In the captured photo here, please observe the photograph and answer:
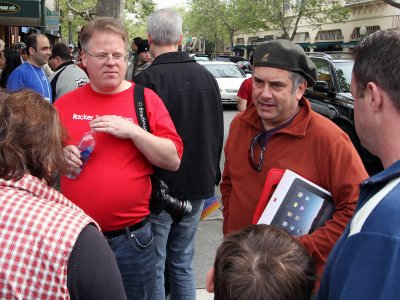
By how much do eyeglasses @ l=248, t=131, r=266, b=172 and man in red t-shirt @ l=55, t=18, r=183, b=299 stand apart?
41cm

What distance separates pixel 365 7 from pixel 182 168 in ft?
127

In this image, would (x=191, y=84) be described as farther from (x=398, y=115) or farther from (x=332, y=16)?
(x=332, y=16)

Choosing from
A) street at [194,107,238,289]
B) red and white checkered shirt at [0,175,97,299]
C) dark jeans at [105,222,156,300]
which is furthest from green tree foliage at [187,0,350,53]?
red and white checkered shirt at [0,175,97,299]

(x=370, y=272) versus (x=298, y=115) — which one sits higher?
(x=298, y=115)

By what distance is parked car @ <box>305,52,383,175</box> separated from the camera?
292 inches

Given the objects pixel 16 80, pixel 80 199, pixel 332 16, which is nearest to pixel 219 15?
pixel 332 16

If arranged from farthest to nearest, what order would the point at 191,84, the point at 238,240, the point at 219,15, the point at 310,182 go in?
1. the point at 219,15
2. the point at 191,84
3. the point at 310,182
4. the point at 238,240

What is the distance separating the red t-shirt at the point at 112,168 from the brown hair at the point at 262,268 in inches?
39.3

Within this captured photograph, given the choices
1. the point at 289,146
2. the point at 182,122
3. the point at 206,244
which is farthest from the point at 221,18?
the point at 289,146

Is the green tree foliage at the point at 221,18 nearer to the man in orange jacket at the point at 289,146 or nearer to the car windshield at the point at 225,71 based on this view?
the car windshield at the point at 225,71

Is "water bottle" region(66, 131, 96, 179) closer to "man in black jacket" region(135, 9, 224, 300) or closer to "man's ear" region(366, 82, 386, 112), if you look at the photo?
"man in black jacket" region(135, 9, 224, 300)

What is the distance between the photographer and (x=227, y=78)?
15.9 meters

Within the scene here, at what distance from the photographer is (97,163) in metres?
2.29

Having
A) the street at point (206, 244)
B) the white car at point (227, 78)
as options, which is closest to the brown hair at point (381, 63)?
the street at point (206, 244)
